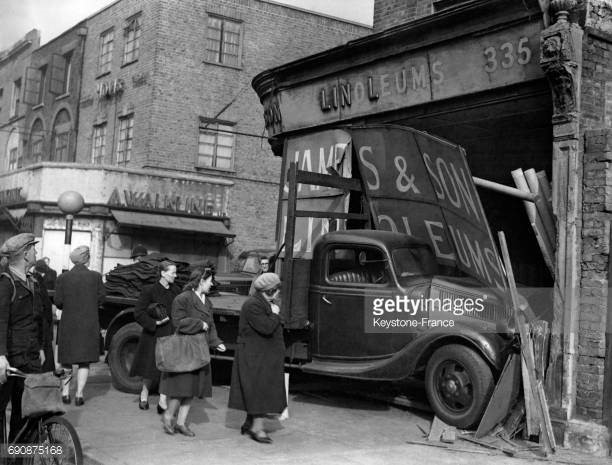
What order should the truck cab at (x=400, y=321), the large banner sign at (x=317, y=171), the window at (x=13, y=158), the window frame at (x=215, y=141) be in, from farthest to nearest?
the window at (x=13, y=158)
the window frame at (x=215, y=141)
the large banner sign at (x=317, y=171)
the truck cab at (x=400, y=321)

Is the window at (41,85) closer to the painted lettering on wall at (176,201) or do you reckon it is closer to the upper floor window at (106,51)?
the upper floor window at (106,51)

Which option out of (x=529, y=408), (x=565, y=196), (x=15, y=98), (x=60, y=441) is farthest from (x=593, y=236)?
(x=15, y=98)

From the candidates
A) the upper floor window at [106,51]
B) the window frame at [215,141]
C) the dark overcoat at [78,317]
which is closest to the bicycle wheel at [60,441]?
the dark overcoat at [78,317]

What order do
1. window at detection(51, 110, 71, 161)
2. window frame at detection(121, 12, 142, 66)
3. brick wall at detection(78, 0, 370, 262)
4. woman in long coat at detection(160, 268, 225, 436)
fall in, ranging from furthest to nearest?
window at detection(51, 110, 71, 161) < window frame at detection(121, 12, 142, 66) < brick wall at detection(78, 0, 370, 262) < woman in long coat at detection(160, 268, 225, 436)

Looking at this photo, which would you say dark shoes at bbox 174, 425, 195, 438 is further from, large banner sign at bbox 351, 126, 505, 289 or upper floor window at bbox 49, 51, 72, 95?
upper floor window at bbox 49, 51, 72, 95

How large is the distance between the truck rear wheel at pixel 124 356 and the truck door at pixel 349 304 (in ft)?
7.74

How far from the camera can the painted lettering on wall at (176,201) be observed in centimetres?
2356

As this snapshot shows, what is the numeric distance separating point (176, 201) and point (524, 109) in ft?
53.8

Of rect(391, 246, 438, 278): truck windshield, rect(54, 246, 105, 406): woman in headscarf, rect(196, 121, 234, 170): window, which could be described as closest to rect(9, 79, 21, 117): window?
rect(196, 121, 234, 170): window

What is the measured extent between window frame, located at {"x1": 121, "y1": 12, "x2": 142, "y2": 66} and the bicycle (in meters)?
20.9

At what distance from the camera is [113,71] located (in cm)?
2606

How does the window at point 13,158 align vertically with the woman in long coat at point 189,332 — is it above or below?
above

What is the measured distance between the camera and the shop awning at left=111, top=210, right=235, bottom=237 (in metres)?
23.2

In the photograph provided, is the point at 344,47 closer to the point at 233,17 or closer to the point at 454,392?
the point at 454,392
